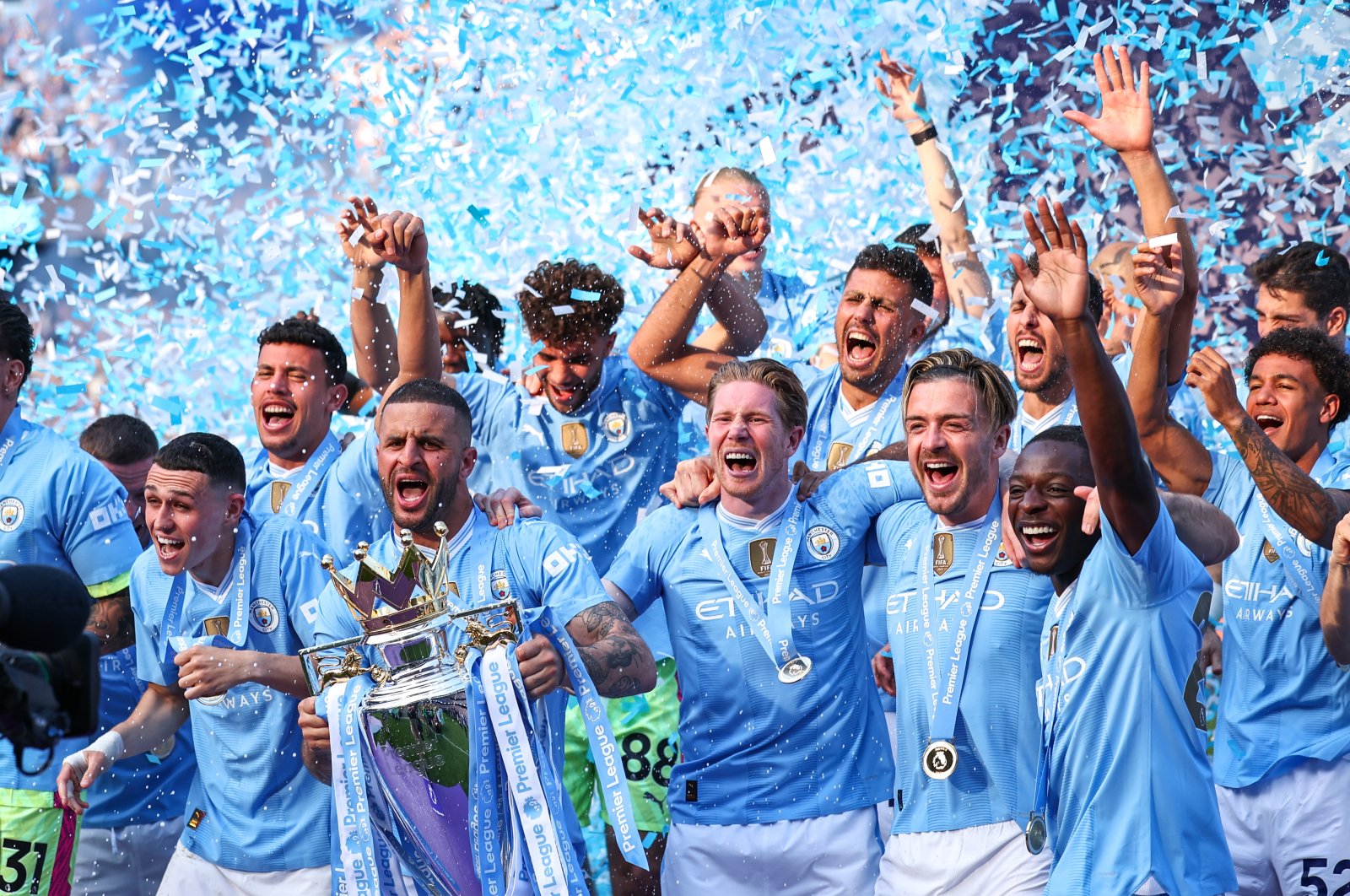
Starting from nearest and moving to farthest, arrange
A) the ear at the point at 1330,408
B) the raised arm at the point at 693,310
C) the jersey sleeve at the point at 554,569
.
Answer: the jersey sleeve at the point at 554,569, the ear at the point at 1330,408, the raised arm at the point at 693,310

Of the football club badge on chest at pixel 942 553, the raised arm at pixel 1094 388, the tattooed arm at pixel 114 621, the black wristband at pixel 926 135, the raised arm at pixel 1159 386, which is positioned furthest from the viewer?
the black wristband at pixel 926 135

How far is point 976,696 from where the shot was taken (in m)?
4.95

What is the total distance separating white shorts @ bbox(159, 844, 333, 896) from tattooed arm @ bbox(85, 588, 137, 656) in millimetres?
802

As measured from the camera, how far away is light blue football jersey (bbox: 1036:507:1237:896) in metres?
4.39

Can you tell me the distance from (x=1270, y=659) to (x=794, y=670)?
1676 mm

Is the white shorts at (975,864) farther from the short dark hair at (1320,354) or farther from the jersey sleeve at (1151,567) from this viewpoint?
the short dark hair at (1320,354)

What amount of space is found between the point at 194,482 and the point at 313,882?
1.35 metres

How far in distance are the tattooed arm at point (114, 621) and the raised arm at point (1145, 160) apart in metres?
3.56

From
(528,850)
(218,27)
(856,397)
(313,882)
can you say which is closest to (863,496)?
(856,397)

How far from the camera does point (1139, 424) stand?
212 inches

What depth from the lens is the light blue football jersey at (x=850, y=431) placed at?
6062mm

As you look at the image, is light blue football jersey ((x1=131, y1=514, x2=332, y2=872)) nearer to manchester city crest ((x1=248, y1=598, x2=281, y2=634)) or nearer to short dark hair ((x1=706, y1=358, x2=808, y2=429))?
manchester city crest ((x1=248, y1=598, x2=281, y2=634))

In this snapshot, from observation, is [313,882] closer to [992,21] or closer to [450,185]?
[450,185]

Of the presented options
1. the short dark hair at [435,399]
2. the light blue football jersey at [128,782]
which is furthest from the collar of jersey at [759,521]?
the light blue football jersey at [128,782]
